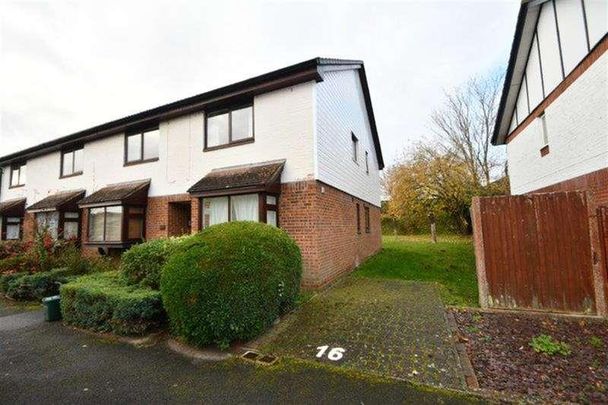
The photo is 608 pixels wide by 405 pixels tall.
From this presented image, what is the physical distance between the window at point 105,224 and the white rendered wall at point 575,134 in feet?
47.7

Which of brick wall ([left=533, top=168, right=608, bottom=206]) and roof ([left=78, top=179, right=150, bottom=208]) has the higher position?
roof ([left=78, top=179, right=150, bottom=208])

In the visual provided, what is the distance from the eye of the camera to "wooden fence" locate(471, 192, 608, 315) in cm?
545

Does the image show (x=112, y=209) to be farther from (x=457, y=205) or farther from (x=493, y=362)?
(x=457, y=205)

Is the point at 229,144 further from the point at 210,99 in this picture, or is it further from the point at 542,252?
the point at 542,252

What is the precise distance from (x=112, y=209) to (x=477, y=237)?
39.2 ft

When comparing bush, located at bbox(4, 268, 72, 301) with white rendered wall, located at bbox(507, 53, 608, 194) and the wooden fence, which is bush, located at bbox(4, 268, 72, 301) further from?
white rendered wall, located at bbox(507, 53, 608, 194)

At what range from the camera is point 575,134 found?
8367 mm

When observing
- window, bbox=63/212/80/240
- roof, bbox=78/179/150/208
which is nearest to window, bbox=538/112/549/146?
roof, bbox=78/179/150/208

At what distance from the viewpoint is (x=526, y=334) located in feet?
15.7

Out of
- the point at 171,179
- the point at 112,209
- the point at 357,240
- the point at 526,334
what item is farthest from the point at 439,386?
the point at 112,209

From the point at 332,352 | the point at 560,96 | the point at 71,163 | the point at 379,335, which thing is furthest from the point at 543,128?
the point at 71,163

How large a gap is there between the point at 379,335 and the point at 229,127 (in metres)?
7.66

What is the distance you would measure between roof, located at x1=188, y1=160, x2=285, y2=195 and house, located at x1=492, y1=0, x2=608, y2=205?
26.4 feet

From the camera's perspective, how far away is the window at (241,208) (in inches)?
314
